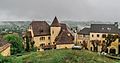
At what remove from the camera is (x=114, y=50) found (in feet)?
257

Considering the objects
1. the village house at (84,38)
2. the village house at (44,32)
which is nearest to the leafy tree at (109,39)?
the village house at (44,32)

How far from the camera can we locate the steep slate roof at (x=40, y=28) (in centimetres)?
7662

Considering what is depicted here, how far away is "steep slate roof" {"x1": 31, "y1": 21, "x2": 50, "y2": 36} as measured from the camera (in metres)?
76.6

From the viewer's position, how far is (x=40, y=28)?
7706 centimetres

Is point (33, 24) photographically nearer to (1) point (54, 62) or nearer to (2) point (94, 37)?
(2) point (94, 37)

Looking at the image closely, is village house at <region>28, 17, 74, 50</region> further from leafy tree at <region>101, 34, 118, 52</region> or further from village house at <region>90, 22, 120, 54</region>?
leafy tree at <region>101, 34, 118, 52</region>

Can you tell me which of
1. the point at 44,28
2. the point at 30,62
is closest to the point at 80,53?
the point at 30,62

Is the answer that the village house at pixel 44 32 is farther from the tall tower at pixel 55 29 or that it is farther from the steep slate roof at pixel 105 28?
the steep slate roof at pixel 105 28

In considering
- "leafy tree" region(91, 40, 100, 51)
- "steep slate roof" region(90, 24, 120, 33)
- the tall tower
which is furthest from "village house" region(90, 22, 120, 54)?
the tall tower

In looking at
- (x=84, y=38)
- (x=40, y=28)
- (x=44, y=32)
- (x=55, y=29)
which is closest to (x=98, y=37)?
(x=84, y=38)

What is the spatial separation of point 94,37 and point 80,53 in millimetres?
42109

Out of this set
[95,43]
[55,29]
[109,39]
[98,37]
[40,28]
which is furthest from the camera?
[98,37]

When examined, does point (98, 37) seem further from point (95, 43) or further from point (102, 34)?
point (95, 43)

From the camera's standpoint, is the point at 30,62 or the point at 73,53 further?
the point at 73,53
